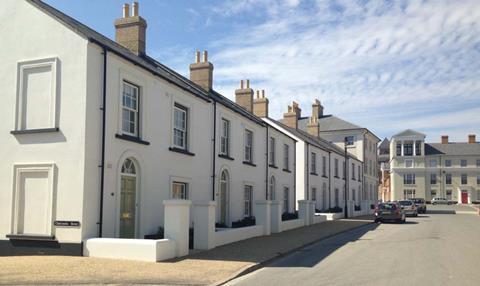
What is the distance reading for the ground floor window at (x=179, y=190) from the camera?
18031 mm

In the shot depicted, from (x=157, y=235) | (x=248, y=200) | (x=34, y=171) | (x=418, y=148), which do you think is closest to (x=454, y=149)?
(x=418, y=148)

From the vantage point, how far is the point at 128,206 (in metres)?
15.0

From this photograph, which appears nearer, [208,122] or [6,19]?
[6,19]

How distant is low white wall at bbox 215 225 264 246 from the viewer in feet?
54.1

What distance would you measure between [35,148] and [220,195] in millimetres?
9644

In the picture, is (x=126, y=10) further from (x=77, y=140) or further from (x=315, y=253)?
(x=315, y=253)

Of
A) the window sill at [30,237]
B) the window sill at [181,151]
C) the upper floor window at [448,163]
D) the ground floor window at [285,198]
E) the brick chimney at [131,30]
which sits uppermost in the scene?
the brick chimney at [131,30]

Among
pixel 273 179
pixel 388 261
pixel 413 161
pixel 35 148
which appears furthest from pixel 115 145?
pixel 413 161

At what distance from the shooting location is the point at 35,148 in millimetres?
13727

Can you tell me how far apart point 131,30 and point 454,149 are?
91086 millimetres

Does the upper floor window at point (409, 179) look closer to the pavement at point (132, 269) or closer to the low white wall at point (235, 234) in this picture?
the low white wall at point (235, 234)

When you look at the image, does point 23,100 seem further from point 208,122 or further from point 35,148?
point 208,122

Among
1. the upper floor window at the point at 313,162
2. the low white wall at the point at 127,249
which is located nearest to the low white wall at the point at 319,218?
the upper floor window at the point at 313,162

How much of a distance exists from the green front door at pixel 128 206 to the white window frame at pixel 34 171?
206cm
